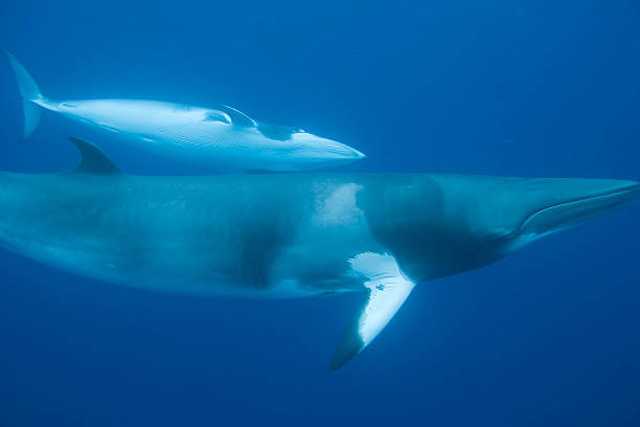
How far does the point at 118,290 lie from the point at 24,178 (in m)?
5.48

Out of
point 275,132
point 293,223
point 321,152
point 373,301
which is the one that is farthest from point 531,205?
point 275,132

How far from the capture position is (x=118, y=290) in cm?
986

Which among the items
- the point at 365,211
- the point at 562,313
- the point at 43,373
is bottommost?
the point at 43,373

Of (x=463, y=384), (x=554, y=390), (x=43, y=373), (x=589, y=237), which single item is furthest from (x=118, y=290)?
(x=589, y=237)

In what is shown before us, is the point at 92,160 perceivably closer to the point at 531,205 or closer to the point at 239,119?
the point at 239,119

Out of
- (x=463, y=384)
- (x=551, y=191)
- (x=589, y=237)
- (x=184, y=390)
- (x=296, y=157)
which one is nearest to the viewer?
(x=551, y=191)

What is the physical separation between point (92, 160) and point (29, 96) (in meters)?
5.25

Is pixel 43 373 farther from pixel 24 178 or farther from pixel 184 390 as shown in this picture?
pixel 24 178

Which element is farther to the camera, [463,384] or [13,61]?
[463,384]

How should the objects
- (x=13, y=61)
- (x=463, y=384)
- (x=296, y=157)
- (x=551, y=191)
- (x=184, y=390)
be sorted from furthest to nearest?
(x=463, y=384) < (x=184, y=390) < (x=13, y=61) < (x=296, y=157) < (x=551, y=191)

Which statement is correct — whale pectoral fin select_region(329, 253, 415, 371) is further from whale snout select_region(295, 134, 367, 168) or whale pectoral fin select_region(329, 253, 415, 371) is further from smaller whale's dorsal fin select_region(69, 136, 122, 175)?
whale snout select_region(295, 134, 367, 168)

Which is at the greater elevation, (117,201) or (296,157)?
(296,157)

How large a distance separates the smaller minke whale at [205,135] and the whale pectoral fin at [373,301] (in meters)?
3.59

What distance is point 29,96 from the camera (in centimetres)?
878
